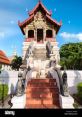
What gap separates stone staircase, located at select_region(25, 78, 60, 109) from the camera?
41.0 ft

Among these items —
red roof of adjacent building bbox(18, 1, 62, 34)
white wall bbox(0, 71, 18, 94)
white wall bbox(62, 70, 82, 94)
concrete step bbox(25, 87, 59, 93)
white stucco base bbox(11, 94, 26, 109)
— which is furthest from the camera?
red roof of adjacent building bbox(18, 1, 62, 34)

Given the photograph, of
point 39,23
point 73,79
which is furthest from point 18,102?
point 39,23

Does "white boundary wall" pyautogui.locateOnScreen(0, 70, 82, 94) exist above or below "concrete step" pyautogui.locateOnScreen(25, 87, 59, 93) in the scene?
above

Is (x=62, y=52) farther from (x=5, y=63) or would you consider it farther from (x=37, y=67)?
(x=37, y=67)

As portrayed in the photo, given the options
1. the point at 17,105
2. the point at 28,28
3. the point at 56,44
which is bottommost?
the point at 17,105

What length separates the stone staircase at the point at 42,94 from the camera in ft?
41.0

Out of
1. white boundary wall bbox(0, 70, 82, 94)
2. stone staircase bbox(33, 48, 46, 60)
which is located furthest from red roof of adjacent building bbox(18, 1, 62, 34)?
white boundary wall bbox(0, 70, 82, 94)

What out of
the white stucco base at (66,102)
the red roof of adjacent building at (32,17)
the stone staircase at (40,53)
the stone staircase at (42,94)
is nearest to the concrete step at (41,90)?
the stone staircase at (42,94)

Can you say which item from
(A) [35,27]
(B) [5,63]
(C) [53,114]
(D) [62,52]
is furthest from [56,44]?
(C) [53,114]

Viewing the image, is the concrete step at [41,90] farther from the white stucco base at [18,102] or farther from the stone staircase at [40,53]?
the stone staircase at [40,53]

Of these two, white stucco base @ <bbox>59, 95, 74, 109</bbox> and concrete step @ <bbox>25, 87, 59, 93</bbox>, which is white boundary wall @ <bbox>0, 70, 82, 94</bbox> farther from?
white stucco base @ <bbox>59, 95, 74, 109</bbox>

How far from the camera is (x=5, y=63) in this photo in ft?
131

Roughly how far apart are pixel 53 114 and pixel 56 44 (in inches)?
874

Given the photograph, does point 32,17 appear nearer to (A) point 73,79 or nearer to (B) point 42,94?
(A) point 73,79
